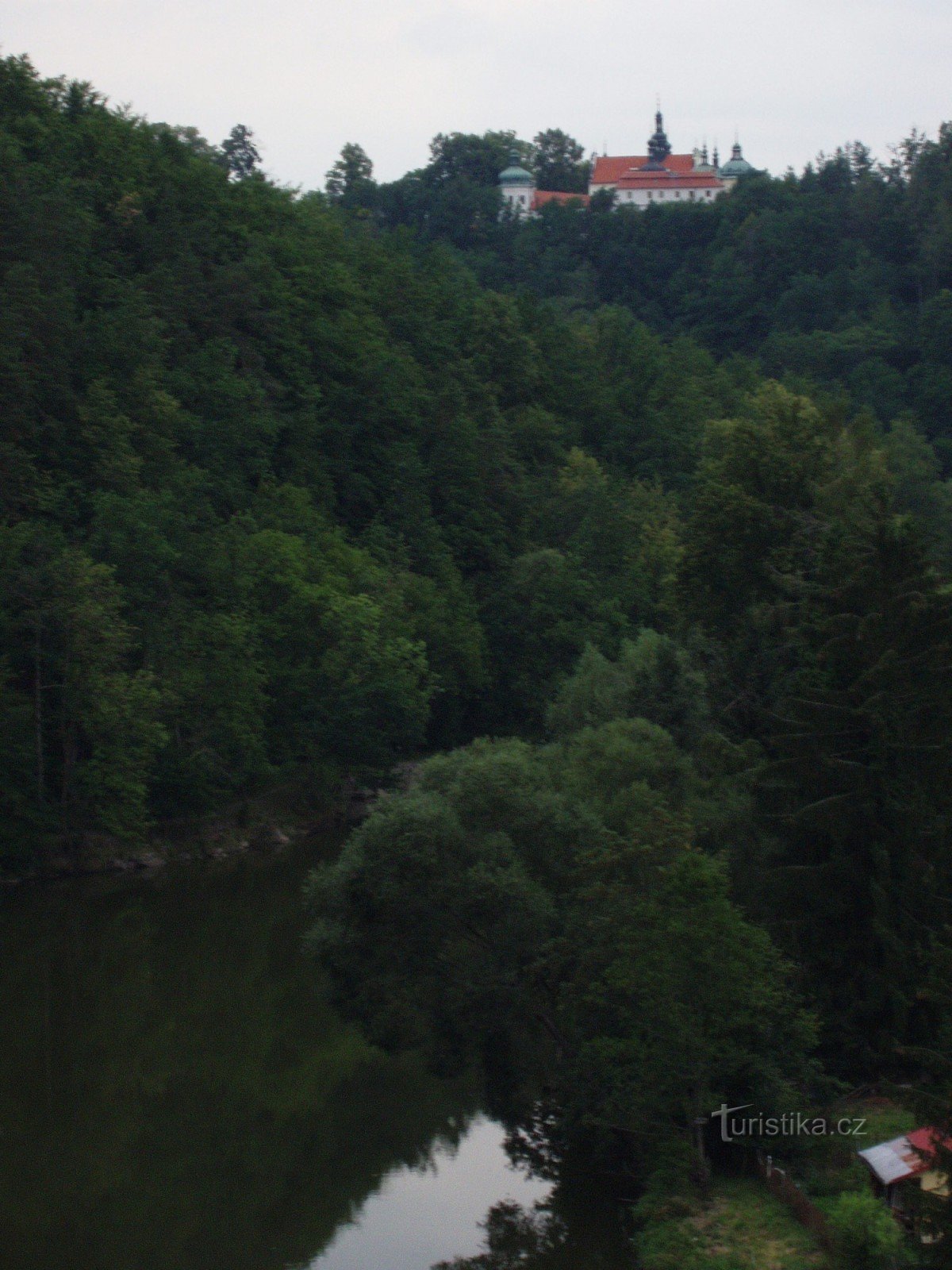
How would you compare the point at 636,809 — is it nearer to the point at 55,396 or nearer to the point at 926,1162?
the point at 926,1162

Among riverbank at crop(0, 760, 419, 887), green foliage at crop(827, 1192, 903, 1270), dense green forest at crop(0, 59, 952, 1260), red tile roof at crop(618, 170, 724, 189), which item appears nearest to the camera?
green foliage at crop(827, 1192, 903, 1270)

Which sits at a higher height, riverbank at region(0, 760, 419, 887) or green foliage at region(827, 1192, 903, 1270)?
green foliage at region(827, 1192, 903, 1270)

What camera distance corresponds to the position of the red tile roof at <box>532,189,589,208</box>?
4746 inches

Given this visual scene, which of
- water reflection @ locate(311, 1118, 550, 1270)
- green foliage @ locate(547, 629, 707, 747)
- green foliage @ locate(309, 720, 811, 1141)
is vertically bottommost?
water reflection @ locate(311, 1118, 550, 1270)

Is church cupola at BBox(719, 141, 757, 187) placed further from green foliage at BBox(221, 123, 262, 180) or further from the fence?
the fence

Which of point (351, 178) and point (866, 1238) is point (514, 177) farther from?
point (866, 1238)

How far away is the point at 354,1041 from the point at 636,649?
13380mm

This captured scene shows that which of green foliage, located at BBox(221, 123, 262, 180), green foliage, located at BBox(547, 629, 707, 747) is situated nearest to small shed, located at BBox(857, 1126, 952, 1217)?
green foliage, located at BBox(547, 629, 707, 747)

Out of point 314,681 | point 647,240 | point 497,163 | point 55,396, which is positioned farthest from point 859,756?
point 497,163

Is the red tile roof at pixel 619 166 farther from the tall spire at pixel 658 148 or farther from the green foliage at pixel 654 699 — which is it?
the green foliage at pixel 654 699

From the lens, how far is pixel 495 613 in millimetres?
53625

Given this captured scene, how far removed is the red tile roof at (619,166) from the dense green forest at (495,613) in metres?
36.3

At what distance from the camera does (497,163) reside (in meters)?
123

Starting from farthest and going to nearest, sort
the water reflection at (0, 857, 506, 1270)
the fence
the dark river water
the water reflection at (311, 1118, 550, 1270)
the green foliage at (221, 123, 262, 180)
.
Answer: the green foliage at (221, 123, 262, 180) < the water reflection at (0, 857, 506, 1270) < the dark river water < the water reflection at (311, 1118, 550, 1270) < the fence
